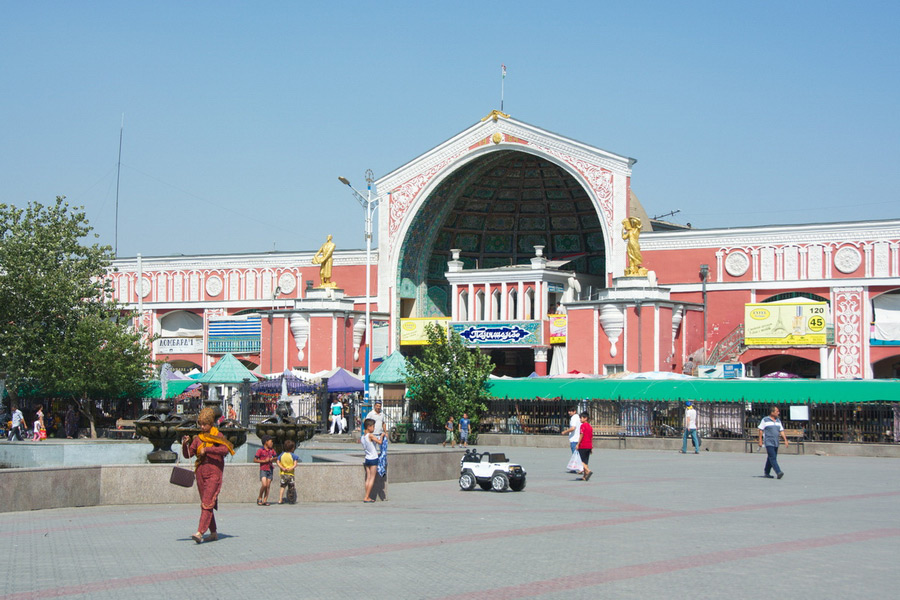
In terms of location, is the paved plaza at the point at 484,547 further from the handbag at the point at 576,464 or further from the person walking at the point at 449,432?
the person walking at the point at 449,432

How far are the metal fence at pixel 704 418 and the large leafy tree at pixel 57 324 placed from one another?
532 inches

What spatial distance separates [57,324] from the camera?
4094 centimetres

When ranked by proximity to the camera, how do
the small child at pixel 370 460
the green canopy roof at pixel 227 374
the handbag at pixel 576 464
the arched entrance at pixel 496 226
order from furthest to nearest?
the arched entrance at pixel 496 226, the green canopy roof at pixel 227 374, the handbag at pixel 576 464, the small child at pixel 370 460

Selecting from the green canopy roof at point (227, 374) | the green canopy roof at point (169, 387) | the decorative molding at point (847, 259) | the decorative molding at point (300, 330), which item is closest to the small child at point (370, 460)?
the green canopy roof at point (227, 374)

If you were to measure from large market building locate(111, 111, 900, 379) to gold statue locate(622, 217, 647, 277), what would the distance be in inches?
16.7

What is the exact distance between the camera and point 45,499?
15.4m

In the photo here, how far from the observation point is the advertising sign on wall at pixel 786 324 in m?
42.4

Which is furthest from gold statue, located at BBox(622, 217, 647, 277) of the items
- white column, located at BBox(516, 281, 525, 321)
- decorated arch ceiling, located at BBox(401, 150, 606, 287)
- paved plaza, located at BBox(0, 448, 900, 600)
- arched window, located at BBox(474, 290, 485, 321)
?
paved plaza, located at BBox(0, 448, 900, 600)

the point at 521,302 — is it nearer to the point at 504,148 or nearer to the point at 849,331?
the point at 504,148

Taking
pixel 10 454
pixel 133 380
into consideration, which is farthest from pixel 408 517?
pixel 133 380

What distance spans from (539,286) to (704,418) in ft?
55.4

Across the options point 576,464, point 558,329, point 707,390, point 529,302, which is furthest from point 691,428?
point 529,302

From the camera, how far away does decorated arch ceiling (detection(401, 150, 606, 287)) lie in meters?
52.9

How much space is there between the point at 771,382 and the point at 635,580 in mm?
24814
